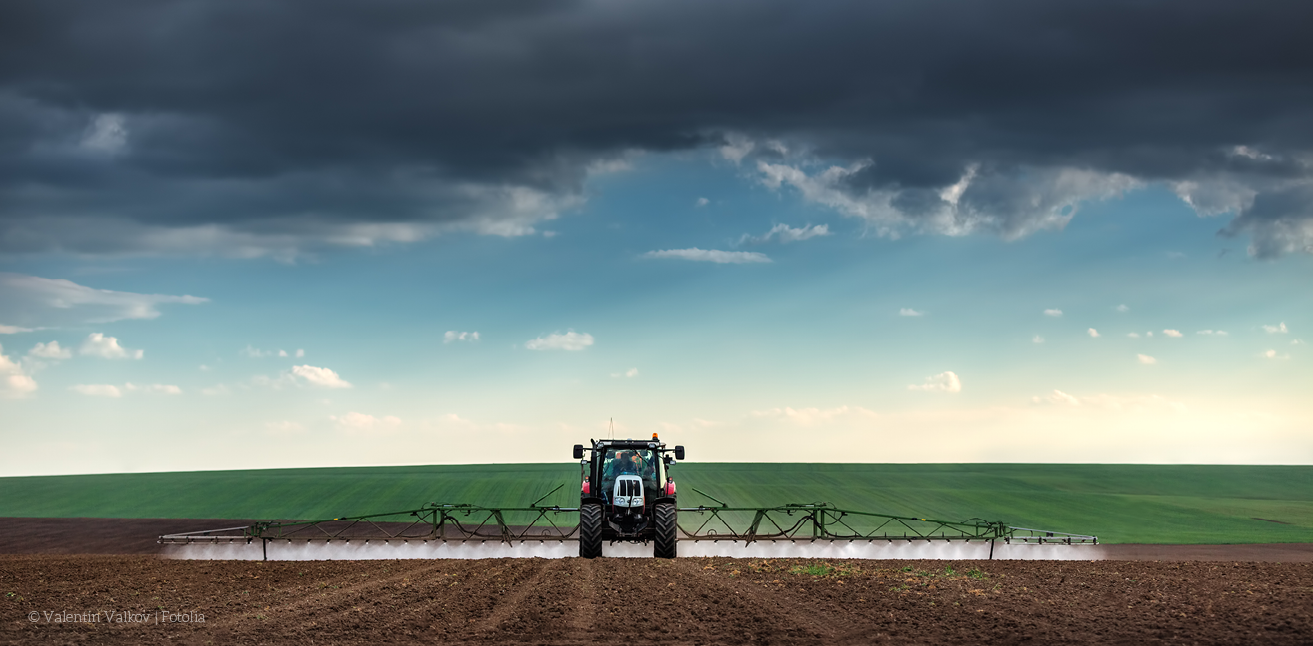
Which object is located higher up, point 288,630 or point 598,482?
point 598,482

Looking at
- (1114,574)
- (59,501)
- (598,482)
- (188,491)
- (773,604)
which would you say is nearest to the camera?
(773,604)

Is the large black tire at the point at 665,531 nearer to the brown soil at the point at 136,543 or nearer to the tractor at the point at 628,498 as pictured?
the tractor at the point at 628,498

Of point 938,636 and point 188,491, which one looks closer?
point 938,636

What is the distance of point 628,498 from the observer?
2738cm

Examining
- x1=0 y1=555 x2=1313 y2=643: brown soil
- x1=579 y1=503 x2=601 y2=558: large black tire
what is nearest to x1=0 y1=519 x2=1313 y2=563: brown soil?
x1=0 y1=555 x2=1313 y2=643: brown soil

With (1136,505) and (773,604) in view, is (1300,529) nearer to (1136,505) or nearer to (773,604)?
(1136,505)

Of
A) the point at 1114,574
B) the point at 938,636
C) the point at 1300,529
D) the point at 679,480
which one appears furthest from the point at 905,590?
the point at 679,480

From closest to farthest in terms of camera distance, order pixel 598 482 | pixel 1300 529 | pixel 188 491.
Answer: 1. pixel 598 482
2. pixel 1300 529
3. pixel 188 491

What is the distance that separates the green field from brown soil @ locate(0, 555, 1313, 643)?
114 ft

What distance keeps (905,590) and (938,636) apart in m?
5.44

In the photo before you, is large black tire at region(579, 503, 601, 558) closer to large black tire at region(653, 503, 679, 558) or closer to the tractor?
the tractor

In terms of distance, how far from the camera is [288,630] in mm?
15930

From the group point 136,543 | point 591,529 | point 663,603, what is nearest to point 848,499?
point 136,543

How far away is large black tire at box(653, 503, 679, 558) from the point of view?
27.0 meters
